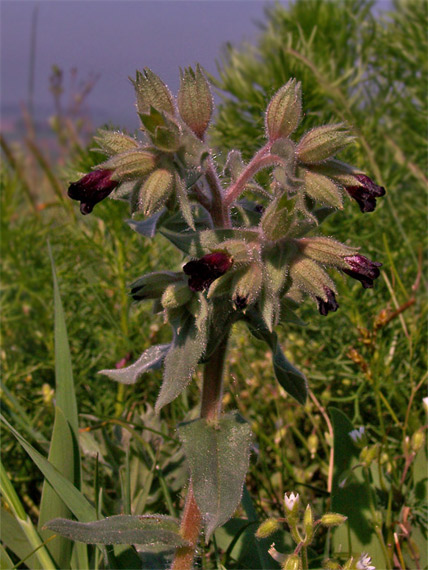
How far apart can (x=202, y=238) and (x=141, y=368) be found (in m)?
0.39

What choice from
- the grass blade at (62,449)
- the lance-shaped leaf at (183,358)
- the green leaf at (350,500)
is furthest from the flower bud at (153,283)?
the green leaf at (350,500)

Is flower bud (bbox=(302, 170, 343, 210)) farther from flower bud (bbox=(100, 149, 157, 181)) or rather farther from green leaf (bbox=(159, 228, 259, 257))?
flower bud (bbox=(100, 149, 157, 181))

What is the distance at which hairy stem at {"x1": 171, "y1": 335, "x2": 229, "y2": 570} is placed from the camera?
1330mm

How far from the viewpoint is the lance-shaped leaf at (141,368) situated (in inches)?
56.1

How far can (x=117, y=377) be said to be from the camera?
145 centimetres

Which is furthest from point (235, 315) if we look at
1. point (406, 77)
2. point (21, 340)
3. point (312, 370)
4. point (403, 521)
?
point (406, 77)

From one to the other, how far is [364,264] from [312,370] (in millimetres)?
1113

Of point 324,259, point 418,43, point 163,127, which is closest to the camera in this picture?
point 163,127

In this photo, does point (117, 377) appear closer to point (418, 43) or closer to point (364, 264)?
point (364, 264)

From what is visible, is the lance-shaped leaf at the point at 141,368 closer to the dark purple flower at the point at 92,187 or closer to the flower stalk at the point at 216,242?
the flower stalk at the point at 216,242

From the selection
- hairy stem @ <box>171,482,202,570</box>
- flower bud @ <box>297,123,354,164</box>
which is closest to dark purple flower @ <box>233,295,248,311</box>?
flower bud @ <box>297,123,354,164</box>

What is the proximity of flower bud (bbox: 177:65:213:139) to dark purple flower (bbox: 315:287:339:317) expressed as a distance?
46 centimetres

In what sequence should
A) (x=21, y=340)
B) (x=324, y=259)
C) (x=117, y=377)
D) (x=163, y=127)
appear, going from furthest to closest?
1. (x=21, y=340)
2. (x=117, y=377)
3. (x=324, y=259)
4. (x=163, y=127)

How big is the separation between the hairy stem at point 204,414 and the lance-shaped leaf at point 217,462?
0.12ft
